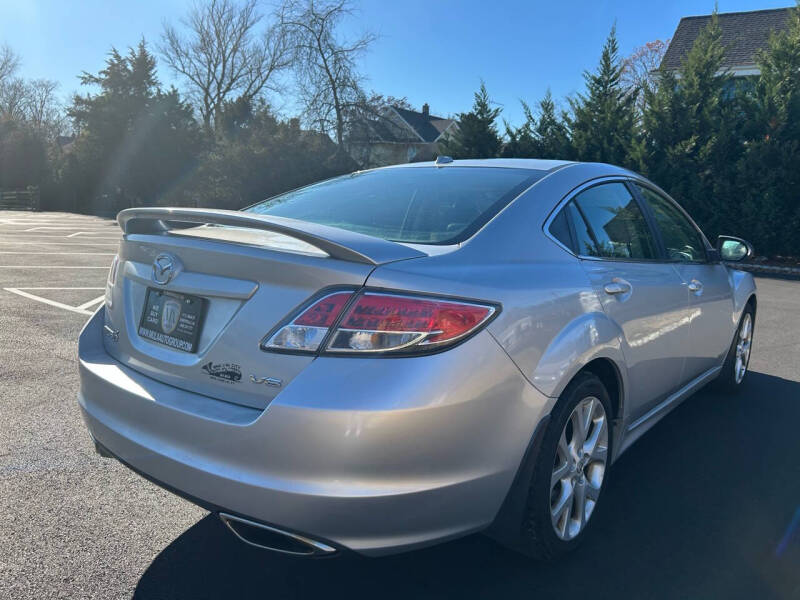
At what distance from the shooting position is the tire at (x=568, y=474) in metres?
2.32

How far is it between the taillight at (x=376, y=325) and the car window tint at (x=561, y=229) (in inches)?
32.8

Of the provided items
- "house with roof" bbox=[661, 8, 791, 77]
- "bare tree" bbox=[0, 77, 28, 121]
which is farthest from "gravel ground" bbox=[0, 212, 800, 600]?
"bare tree" bbox=[0, 77, 28, 121]

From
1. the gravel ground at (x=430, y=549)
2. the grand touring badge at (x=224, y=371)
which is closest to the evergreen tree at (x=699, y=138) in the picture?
the gravel ground at (x=430, y=549)

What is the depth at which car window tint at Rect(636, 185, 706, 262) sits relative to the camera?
3.70 metres

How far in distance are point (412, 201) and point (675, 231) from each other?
187cm

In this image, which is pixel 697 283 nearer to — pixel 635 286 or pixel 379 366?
pixel 635 286

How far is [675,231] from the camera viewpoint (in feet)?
12.8

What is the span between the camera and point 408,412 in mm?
1874

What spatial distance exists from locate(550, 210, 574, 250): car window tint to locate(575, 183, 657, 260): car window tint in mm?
146

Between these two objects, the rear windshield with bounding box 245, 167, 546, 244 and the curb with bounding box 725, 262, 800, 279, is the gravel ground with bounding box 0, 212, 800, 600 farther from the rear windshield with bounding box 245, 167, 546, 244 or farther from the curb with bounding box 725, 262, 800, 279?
the curb with bounding box 725, 262, 800, 279

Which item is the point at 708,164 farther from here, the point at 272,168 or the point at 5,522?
the point at 5,522

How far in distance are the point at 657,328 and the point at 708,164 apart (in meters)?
14.9

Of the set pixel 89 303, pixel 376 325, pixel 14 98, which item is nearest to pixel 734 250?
pixel 376 325

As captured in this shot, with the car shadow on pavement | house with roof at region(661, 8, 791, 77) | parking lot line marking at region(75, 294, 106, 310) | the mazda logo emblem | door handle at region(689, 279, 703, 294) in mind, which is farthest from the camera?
house with roof at region(661, 8, 791, 77)
